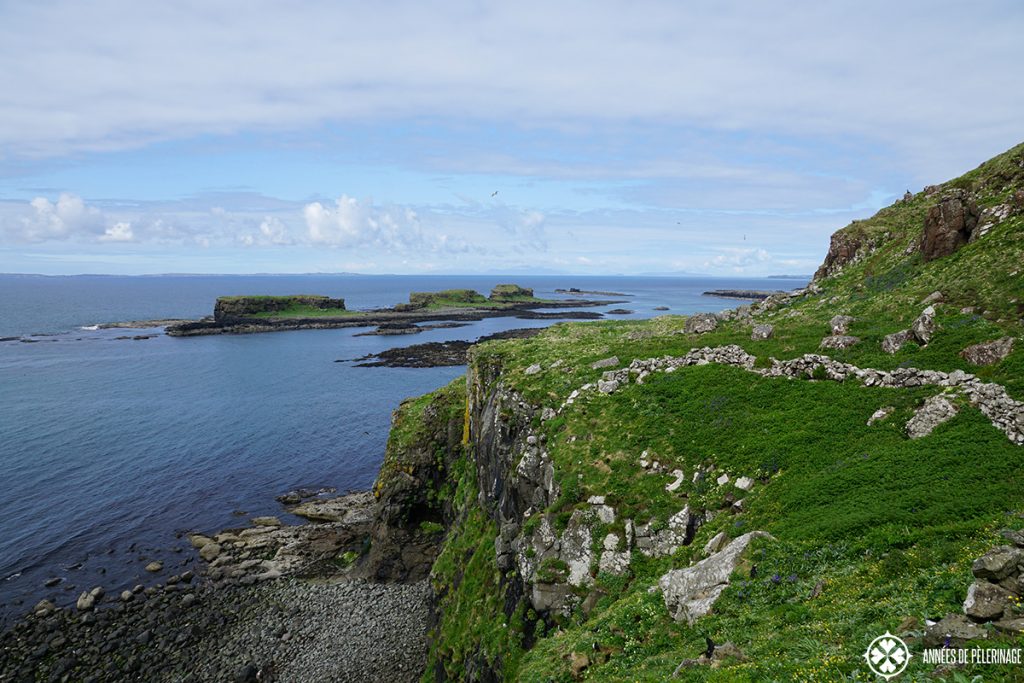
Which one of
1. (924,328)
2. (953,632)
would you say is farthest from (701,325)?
(953,632)

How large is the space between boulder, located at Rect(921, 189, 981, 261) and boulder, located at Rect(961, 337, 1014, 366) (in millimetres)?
14310

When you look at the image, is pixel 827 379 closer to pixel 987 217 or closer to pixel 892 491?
pixel 892 491

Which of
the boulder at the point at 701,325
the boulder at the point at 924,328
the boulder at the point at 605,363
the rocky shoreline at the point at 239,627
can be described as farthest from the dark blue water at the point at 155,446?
the boulder at the point at 924,328

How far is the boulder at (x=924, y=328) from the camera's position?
2277 cm

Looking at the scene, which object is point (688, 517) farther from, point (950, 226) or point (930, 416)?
point (950, 226)

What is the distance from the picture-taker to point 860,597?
11.9 metres

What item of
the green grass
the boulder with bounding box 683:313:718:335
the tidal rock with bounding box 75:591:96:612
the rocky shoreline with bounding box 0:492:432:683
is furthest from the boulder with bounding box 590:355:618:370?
the green grass

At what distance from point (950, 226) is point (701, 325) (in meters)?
15.3

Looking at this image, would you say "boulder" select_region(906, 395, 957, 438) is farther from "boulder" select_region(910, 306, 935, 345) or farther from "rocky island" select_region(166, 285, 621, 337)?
"rocky island" select_region(166, 285, 621, 337)

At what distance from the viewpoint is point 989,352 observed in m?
19.8

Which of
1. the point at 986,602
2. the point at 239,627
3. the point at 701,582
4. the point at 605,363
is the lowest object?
the point at 239,627

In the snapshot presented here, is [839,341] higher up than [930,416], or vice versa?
[839,341]

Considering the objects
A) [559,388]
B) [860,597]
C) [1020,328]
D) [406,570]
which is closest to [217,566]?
[406,570]

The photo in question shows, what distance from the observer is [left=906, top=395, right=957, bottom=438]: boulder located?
57.5 feet
